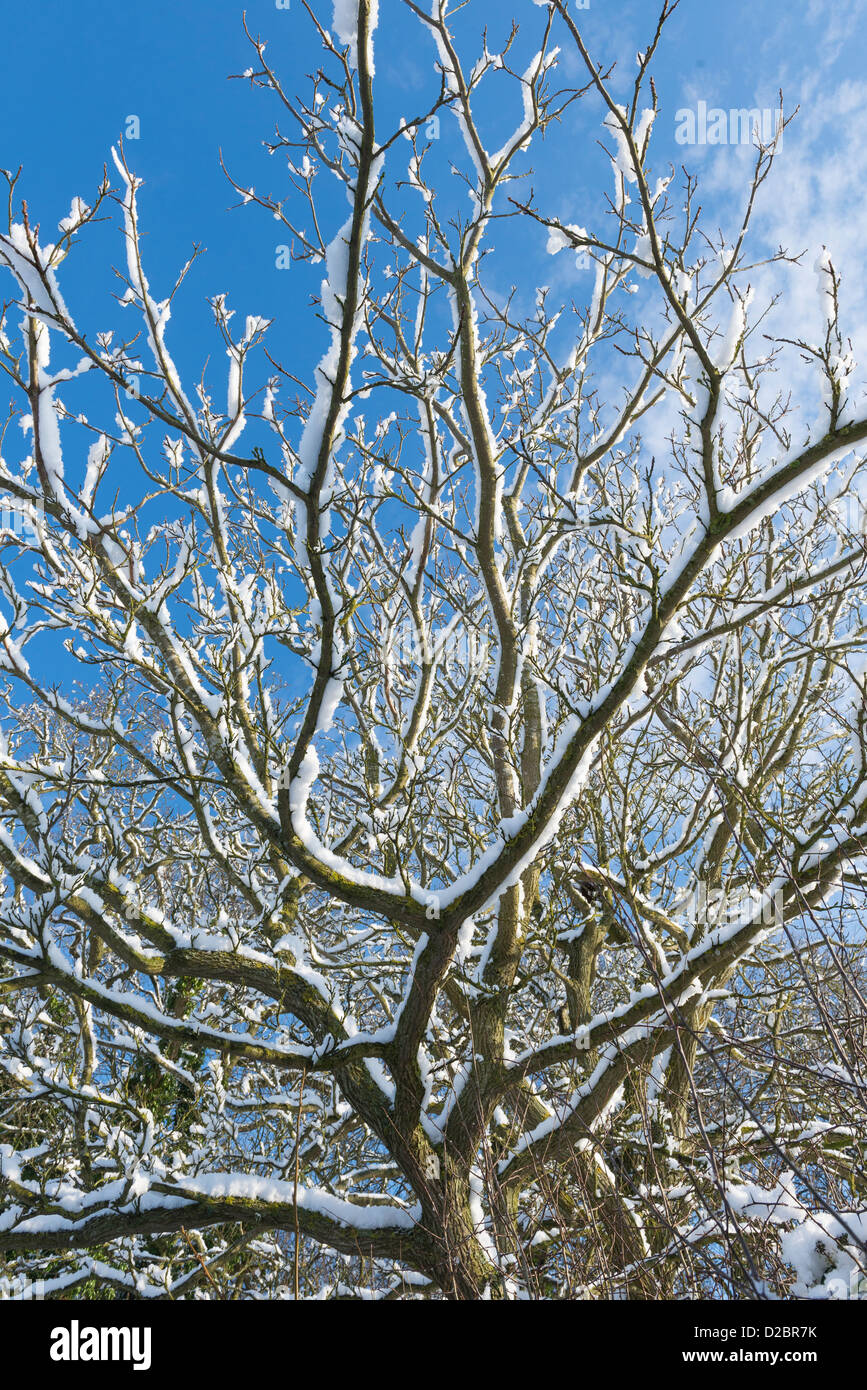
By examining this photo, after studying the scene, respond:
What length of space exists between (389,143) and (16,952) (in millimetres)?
3767

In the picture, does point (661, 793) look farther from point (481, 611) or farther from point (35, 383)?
point (35, 383)

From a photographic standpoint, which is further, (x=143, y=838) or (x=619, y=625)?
(x=143, y=838)

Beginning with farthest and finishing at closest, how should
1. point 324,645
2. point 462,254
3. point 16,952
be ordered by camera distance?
point 462,254 → point 16,952 → point 324,645

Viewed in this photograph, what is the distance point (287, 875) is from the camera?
18.3 ft

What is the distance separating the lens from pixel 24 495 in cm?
387

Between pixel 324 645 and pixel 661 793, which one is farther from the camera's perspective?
pixel 661 793

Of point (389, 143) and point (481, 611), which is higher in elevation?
point (481, 611)

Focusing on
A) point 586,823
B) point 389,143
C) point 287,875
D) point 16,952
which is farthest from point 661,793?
point 389,143

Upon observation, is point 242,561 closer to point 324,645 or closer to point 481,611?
point 481,611
